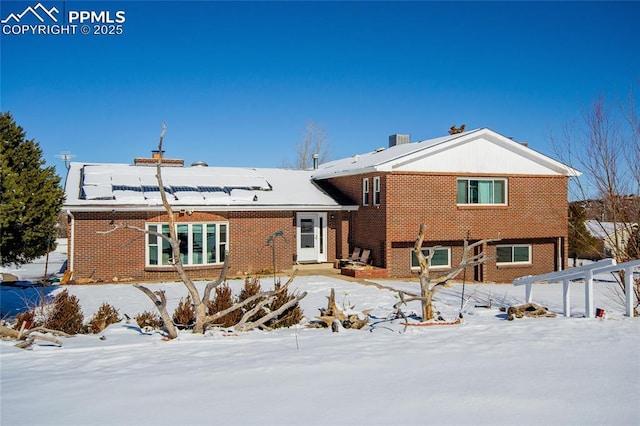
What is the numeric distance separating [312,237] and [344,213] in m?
1.79

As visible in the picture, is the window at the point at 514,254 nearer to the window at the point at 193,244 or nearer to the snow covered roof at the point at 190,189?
the snow covered roof at the point at 190,189

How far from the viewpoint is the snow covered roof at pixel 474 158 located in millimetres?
21062

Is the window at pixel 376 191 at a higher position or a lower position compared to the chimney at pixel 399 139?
lower

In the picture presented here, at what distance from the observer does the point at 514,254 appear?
2317 cm

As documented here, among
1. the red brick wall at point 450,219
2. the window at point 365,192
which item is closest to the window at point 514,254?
the red brick wall at point 450,219

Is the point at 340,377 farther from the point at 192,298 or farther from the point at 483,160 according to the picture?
the point at 483,160

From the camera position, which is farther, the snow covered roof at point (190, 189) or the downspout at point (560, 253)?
the downspout at point (560, 253)

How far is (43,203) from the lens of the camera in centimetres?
1194

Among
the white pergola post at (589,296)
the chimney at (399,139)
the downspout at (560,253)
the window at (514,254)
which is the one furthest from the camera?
the chimney at (399,139)

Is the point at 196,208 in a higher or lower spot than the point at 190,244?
higher

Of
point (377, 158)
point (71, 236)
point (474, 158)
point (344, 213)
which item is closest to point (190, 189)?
point (71, 236)

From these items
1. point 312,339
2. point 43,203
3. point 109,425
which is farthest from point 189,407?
point 43,203

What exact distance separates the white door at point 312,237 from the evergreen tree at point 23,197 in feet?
38.9

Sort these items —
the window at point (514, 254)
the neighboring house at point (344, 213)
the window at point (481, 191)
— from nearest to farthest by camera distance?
1. the neighboring house at point (344, 213)
2. the window at point (481, 191)
3. the window at point (514, 254)
